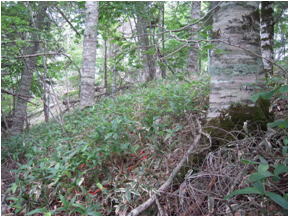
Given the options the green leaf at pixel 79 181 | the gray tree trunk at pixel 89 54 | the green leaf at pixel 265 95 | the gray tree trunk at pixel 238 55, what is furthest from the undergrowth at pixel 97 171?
the gray tree trunk at pixel 89 54

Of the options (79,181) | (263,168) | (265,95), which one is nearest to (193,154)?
(263,168)

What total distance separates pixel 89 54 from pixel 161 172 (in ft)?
13.8

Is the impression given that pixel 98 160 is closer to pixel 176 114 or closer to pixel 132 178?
pixel 132 178

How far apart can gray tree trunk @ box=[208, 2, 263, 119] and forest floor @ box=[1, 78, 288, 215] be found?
38cm

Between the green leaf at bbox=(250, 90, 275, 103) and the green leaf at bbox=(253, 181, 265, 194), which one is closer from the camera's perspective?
the green leaf at bbox=(253, 181, 265, 194)

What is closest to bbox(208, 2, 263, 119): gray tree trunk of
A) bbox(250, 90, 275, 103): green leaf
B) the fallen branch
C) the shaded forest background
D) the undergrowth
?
the shaded forest background

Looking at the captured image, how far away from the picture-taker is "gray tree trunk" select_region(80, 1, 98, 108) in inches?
216

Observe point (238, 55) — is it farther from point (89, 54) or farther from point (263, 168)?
point (89, 54)

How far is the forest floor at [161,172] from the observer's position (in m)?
1.70

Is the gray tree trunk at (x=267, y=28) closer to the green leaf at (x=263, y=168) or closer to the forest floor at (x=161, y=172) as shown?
the forest floor at (x=161, y=172)

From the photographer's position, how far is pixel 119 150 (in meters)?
2.53

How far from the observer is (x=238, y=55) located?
2.27 metres

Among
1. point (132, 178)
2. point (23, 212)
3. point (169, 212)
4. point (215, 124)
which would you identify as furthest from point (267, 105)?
point (23, 212)

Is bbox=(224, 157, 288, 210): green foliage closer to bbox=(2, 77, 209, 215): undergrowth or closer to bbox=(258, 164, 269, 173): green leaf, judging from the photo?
bbox=(258, 164, 269, 173): green leaf
